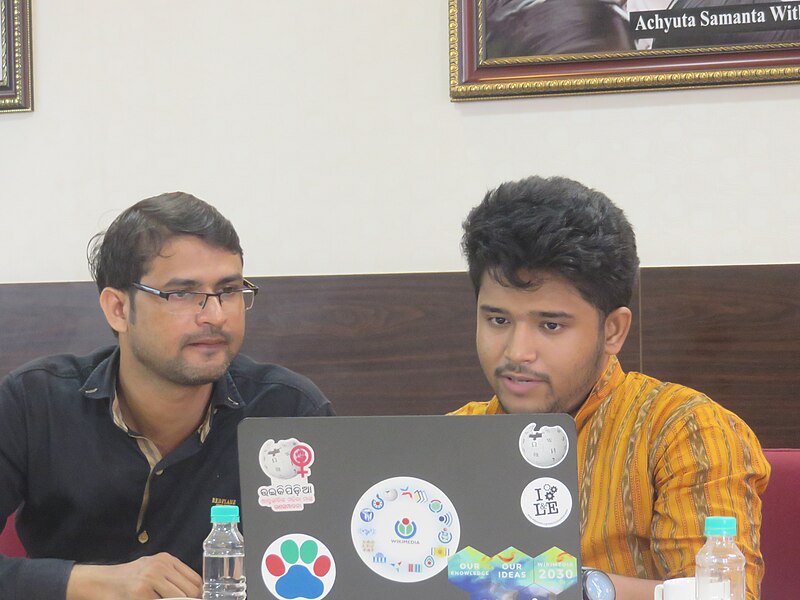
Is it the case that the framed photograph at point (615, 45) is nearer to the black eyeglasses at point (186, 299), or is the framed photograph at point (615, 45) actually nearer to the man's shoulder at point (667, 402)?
the black eyeglasses at point (186, 299)

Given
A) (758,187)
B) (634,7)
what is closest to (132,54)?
(634,7)

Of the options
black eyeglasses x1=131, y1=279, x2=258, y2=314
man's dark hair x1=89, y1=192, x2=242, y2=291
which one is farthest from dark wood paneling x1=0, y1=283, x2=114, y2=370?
black eyeglasses x1=131, y1=279, x2=258, y2=314

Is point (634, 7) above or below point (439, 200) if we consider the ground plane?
above

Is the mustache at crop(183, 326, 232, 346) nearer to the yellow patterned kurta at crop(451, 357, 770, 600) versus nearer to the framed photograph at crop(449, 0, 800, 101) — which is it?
the yellow patterned kurta at crop(451, 357, 770, 600)

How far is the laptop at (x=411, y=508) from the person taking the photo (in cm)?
99

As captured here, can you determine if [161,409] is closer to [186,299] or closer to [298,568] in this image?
[186,299]

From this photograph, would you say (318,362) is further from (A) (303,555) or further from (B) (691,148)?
(A) (303,555)

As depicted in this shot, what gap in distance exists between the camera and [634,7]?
2.28 meters

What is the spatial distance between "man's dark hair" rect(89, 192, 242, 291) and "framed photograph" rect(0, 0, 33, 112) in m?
0.83

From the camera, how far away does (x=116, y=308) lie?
1.98m

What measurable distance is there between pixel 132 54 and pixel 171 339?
1026mm

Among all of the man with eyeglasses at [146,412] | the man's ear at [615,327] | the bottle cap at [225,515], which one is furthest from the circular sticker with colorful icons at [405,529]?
the man with eyeglasses at [146,412]

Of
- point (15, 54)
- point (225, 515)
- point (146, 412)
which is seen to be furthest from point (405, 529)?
point (15, 54)

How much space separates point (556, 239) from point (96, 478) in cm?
100
